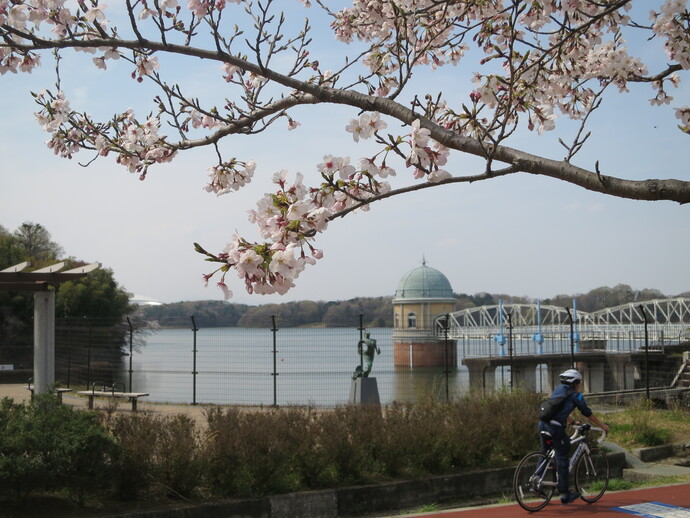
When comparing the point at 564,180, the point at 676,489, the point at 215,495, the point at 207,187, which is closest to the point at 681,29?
the point at 564,180

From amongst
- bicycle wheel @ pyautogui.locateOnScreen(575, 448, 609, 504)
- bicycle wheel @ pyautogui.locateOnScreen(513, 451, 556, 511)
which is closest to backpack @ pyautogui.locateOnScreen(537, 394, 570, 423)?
bicycle wheel @ pyautogui.locateOnScreen(513, 451, 556, 511)

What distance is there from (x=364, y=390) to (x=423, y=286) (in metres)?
A: 70.7

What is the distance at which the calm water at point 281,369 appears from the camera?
54.7 ft

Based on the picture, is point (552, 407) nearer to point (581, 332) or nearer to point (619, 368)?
point (619, 368)

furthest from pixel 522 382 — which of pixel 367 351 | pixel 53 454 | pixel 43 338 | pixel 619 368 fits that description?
pixel 619 368

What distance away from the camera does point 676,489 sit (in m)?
8.82

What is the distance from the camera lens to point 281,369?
667 inches

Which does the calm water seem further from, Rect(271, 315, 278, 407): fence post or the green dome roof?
the green dome roof

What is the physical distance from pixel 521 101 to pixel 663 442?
7.47 metres

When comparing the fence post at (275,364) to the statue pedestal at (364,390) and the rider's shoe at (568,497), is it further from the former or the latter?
the rider's shoe at (568,497)

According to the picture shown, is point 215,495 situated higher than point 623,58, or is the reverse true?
point 623,58

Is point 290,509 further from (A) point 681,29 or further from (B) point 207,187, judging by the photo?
(A) point 681,29

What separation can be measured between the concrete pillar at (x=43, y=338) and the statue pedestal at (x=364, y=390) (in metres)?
5.65

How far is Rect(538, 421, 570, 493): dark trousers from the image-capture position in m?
7.87
